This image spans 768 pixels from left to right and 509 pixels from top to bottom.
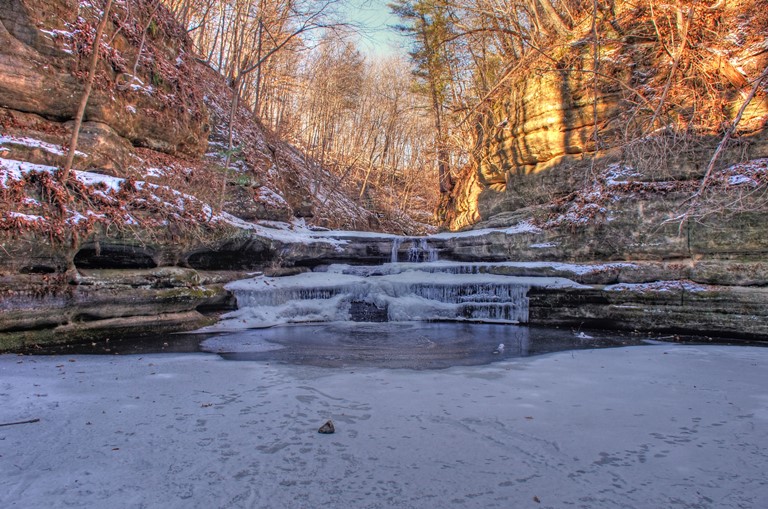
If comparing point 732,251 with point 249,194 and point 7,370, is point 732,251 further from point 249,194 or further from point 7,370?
point 249,194

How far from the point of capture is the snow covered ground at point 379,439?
192cm

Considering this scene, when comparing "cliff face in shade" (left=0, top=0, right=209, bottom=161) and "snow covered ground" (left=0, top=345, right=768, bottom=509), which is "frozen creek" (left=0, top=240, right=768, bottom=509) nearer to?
"snow covered ground" (left=0, top=345, right=768, bottom=509)

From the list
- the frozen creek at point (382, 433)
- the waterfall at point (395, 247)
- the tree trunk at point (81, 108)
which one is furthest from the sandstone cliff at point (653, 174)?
the tree trunk at point (81, 108)

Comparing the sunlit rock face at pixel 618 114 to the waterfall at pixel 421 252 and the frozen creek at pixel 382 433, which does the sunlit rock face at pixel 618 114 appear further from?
the frozen creek at pixel 382 433

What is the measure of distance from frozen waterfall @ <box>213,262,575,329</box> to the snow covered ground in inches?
175

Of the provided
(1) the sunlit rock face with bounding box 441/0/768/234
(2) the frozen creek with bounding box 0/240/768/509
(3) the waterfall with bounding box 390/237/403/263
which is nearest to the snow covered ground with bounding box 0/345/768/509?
(2) the frozen creek with bounding box 0/240/768/509

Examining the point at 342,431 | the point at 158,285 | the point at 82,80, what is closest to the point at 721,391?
the point at 342,431

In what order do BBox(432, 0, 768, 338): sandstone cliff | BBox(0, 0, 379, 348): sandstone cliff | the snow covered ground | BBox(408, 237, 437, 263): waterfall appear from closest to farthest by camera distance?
the snow covered ground
BBox(0, 0, 379, 348): sandstone cliff
BBox(432, 0, 768, 338): sandstone cliff
BBox(408, 237, 437, 263): waterfall

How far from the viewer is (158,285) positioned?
22.9 feet

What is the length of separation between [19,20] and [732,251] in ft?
43.2

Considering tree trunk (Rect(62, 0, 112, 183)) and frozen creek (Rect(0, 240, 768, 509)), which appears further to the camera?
tree trunk (Rect(62, 0, 112, 183))

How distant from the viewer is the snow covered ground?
1.92 metres

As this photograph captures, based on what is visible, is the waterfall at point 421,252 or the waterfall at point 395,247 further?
the waterfall at point 395,247

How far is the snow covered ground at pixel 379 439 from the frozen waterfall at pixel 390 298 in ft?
14.6
